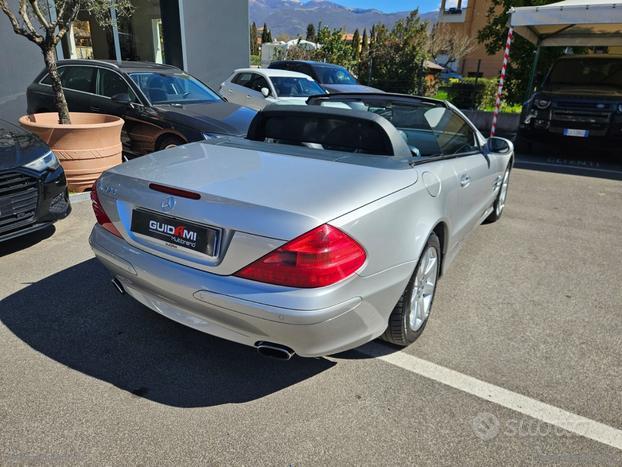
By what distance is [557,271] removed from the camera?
4.05 m

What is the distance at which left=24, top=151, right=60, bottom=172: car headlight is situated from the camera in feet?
12.7

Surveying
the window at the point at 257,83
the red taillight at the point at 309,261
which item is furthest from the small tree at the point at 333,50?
the red taillight at the point at 309,261

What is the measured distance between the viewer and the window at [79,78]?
22.8ft

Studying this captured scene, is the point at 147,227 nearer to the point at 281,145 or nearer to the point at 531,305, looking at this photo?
the point at 281,145

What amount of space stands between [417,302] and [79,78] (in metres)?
6.63

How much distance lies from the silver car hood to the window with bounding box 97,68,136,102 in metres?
4.44

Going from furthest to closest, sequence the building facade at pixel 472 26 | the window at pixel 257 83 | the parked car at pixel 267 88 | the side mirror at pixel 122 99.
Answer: the building facade at pixel 472 26, the window at pixel 257 83, the parked car at pixel 267 88, the side mirror at pixel 122 99

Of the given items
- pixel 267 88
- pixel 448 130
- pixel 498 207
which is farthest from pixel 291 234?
pixel 267 88

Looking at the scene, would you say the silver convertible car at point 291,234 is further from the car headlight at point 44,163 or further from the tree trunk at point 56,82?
the tree trunk at point 56,82

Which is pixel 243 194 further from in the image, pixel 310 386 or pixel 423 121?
pixel 423 121

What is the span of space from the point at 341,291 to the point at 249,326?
450 mm

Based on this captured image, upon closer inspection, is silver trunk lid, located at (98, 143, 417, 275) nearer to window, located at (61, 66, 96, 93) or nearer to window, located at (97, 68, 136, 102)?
window, located at (97, 68, 136, 102)

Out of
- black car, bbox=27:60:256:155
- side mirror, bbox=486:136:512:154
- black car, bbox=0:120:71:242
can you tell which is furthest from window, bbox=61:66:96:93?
side mirror, bbox=486:136:512:154

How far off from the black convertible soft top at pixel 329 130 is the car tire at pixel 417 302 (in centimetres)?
64
